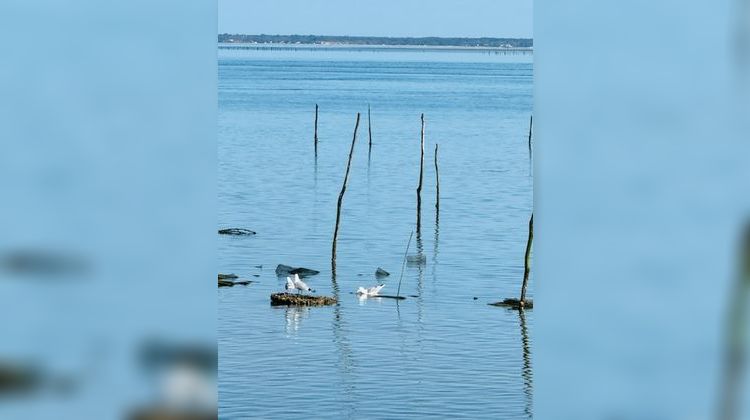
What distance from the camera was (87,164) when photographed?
1715 mm

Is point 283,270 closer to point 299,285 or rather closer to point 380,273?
point 380,273

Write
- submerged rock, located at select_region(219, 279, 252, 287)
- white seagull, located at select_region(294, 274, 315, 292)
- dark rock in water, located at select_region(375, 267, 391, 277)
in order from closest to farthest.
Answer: white seagull, located at select_region(294, 274, 315, 292), submerged rock, located at select_region(219, 279, 252, 287), dark rock in water, located at select_region(375, 267, 391, 277)

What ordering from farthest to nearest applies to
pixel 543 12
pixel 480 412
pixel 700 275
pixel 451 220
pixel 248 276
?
pixel 451 220 → pixel 248 276 → pixel 480 412 → pixel 543 12 → pixel 700 275

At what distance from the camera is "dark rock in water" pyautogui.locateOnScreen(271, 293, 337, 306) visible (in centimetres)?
1045

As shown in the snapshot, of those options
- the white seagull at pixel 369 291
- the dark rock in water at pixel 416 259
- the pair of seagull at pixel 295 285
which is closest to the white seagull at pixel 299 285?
the pair of seagull at pixel 295 285

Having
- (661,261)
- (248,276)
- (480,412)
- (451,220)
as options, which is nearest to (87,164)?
(661,261)

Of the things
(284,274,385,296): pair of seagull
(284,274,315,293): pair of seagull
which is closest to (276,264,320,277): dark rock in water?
(284,274,385,296): pair of seagull

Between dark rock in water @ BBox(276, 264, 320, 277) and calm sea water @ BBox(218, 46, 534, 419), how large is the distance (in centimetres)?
12

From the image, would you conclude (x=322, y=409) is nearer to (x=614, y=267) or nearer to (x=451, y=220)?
(x=614, y=267)

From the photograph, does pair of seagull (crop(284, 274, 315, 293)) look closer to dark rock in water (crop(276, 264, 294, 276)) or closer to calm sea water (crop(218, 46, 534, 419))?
calm sea water (crop(218, 46, 534, 419))

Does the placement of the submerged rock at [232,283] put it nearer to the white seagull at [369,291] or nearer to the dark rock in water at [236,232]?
the white seagull at [369,291]

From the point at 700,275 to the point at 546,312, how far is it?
0.19 m

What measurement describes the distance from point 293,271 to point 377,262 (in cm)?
138

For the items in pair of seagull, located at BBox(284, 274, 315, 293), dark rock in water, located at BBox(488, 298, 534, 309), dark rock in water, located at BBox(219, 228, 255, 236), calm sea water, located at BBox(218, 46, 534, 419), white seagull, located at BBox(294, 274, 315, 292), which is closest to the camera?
calm sea water, located at BBox(218, 46, 534, 419)
